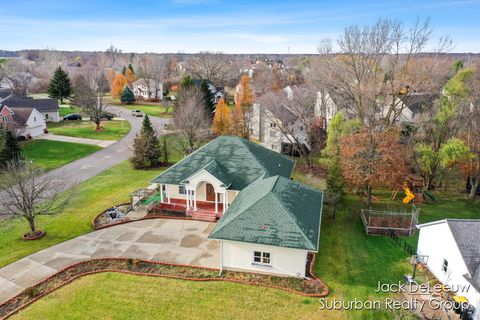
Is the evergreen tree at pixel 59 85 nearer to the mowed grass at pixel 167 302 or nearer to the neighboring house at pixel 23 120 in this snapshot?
the neighboring house at pixel 23 120

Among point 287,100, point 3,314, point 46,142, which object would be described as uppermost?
point 287,100

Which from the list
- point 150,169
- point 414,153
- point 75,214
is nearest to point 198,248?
point 75,214

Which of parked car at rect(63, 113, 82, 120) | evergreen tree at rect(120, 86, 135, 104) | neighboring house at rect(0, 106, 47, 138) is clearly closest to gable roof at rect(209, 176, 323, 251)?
neighboring house at rect(0, 106, 47, 138)

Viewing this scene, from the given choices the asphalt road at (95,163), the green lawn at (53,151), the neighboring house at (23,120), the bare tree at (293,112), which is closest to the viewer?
the asphalt road at (95,163)

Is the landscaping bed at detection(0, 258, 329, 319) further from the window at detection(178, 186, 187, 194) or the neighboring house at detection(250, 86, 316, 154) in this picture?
the neighboring house at detection(250, 86, 316, 154)

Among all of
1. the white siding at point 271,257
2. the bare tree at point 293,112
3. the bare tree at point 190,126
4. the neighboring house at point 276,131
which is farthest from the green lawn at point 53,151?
the white siding at point 271,257

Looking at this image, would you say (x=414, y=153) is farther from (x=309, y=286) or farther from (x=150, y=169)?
(x=150, y=169)

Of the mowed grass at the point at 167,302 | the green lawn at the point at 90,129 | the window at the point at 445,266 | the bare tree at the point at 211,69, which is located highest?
the bare tree at the point at 211,69
